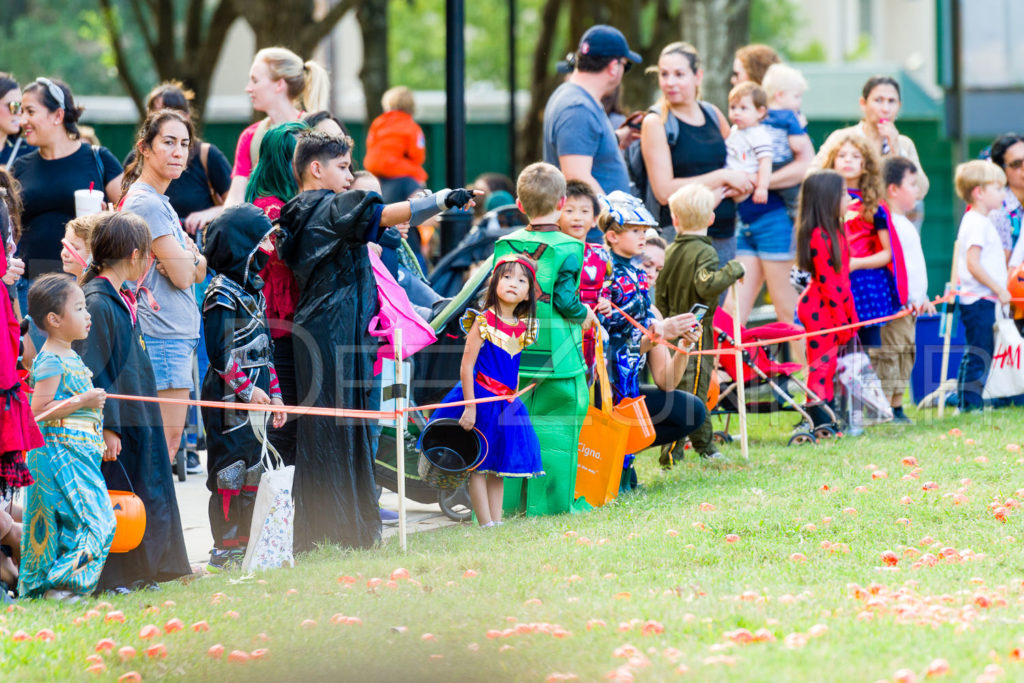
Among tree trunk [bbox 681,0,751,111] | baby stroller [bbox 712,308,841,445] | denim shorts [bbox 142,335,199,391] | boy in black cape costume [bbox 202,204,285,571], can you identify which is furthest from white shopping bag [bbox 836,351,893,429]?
tree trunk [bbox 681,0,751,111]

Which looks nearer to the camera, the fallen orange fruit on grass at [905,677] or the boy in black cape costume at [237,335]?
the fallen orange fruit on grass at [905,677]

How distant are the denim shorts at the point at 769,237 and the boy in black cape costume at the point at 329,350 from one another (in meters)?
4.38

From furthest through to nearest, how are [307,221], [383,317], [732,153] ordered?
[732,153] → [383,317] → [307,221]

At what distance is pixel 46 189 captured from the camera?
8.09 m

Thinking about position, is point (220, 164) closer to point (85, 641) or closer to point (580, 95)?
point (580, 95)

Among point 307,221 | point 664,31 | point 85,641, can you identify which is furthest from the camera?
point 664,31

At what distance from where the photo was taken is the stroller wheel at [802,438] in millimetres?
9594

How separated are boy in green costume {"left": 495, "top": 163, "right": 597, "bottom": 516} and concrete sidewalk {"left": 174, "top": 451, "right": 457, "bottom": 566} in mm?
527

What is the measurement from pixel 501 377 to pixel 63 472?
90.1 inches

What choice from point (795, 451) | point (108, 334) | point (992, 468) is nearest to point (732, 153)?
point (795, 451)

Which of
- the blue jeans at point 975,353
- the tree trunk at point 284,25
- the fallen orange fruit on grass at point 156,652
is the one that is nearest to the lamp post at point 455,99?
the blue jeans at point 975,353

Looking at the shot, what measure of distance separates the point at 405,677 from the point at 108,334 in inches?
88.7

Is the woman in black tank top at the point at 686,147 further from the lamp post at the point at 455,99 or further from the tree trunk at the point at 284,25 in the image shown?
the tree trunk at the point at 284,25

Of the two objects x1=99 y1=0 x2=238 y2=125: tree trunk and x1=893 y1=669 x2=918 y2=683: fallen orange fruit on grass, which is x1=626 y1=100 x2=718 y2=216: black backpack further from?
x1=99 y1=0 x2=238 y2=125: tree trunk
